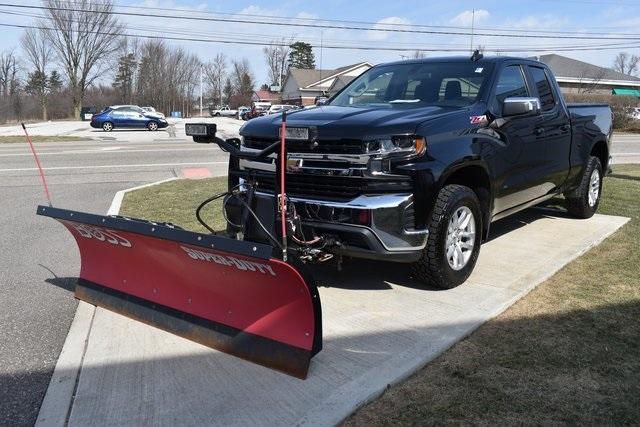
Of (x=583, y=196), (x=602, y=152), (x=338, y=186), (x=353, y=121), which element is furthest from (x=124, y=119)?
(x=338, y=186)

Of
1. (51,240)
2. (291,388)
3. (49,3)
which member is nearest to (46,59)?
(49,3)

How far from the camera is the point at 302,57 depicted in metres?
112

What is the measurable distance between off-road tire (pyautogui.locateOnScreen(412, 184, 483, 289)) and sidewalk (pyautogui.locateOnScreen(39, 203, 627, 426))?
0.12 meters

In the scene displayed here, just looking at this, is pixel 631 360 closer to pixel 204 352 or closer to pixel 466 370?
pixel 466 370

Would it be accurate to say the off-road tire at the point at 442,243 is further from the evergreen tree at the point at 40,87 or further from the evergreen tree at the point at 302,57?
→ the evergreen tree at the point at 302,57

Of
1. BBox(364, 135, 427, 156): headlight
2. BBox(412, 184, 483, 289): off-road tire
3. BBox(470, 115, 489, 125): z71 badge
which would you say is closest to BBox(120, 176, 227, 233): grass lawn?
BBox(412, 184, 483, 289): off-road tire

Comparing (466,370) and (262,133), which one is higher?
(262,133)

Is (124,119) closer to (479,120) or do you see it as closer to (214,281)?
(479,120)

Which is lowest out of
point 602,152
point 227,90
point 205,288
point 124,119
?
point 205,288

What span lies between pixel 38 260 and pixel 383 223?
385cm

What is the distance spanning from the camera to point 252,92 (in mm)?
105688

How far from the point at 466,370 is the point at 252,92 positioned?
105 metres

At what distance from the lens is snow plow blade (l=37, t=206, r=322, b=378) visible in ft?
11.1

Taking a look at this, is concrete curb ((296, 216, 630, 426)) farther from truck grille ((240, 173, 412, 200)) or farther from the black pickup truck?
truck grille ((240, 173, 412, 200))
